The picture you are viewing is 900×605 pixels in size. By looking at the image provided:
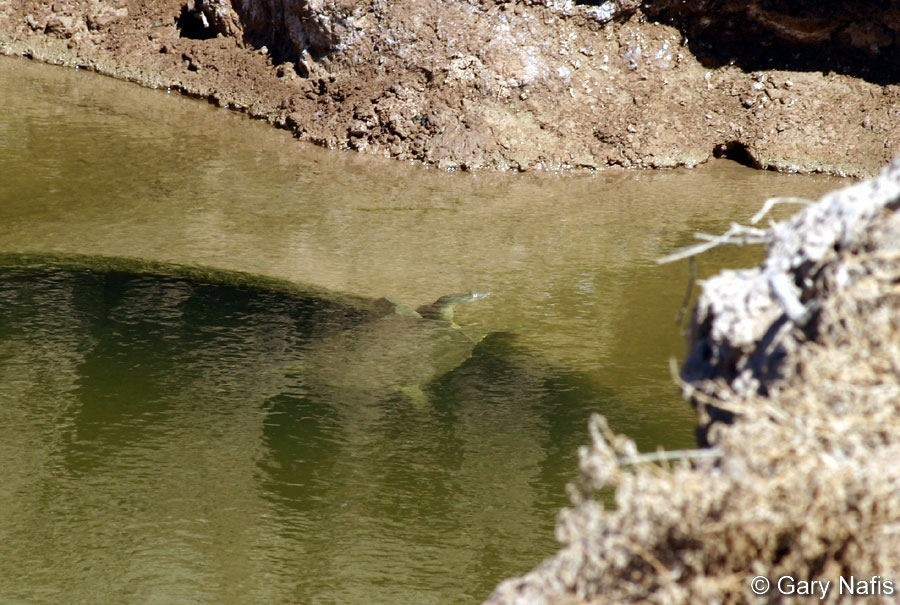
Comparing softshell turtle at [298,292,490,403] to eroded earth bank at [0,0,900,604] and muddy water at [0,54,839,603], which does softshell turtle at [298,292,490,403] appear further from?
eroded earth bank at [0,0,900,604]

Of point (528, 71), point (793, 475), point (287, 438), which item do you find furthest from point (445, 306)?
point (528, 71)

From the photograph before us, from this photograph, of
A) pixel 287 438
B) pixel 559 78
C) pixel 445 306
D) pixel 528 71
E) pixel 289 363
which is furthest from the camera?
pixel 559 78

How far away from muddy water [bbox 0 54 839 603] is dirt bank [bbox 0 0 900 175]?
0.49 meters

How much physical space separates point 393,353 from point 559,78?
4.82m

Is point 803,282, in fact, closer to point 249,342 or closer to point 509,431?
point 509,431

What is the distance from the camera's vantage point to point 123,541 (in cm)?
329

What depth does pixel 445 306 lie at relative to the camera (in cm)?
526

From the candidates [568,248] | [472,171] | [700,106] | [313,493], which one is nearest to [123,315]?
[313,493]

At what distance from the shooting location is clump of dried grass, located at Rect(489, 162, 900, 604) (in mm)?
1746

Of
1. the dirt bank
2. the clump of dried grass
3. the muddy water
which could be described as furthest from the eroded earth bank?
the clump of dried grass

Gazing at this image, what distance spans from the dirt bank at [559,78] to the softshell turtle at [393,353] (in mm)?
3185

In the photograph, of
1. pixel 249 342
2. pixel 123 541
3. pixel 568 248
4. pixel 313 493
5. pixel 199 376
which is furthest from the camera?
pixel 568 248

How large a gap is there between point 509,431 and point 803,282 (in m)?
2.22

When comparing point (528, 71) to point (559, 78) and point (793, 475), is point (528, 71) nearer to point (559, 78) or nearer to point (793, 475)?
point (559, 78)
